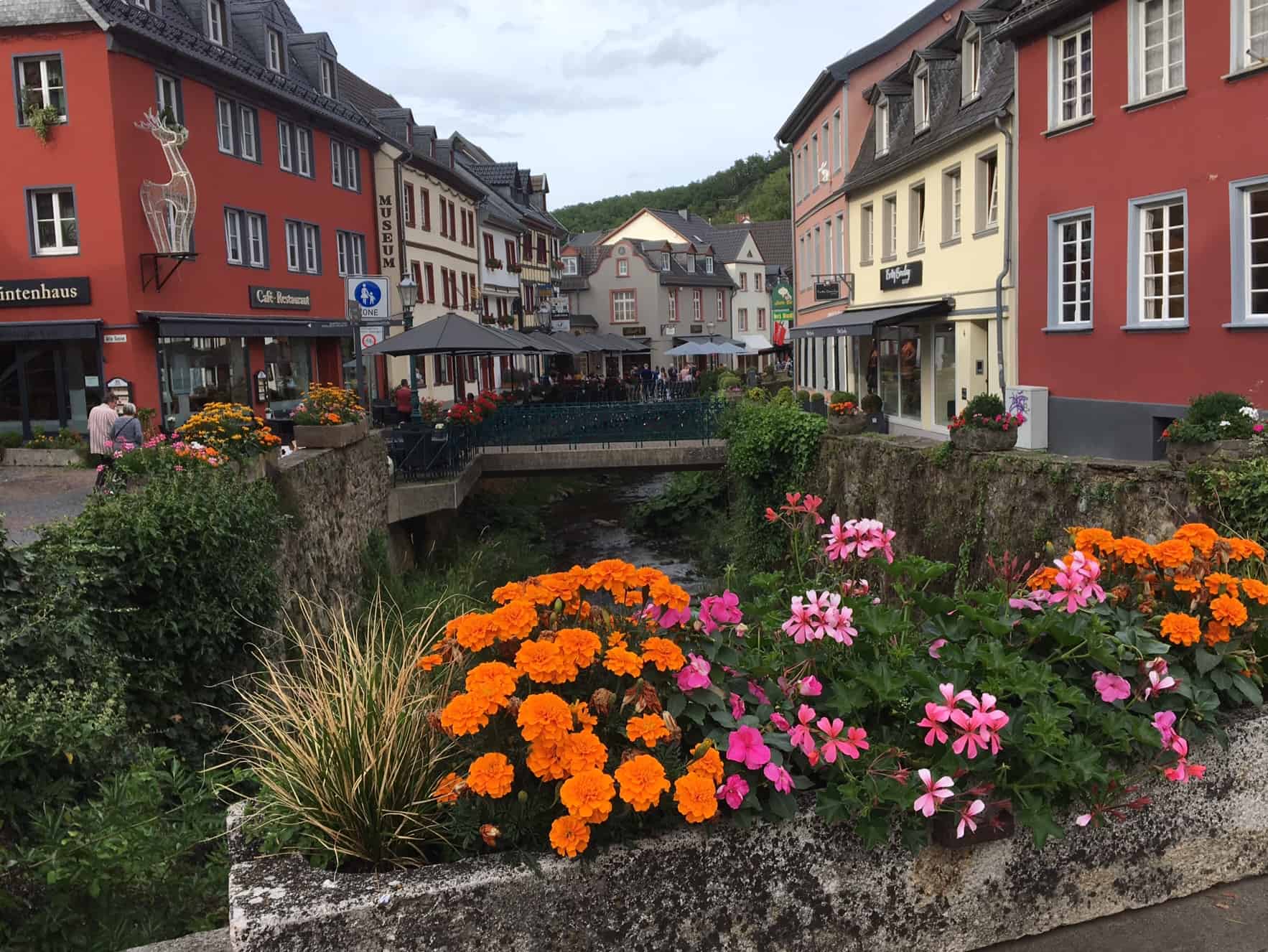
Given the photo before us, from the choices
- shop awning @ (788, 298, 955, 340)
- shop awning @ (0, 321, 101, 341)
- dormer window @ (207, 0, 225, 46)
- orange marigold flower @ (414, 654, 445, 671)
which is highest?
dormer window @ (207, 0, 225, 46)

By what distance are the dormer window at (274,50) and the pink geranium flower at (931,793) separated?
97.9ft

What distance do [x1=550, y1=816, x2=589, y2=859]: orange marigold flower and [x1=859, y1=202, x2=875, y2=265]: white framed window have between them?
27.6m

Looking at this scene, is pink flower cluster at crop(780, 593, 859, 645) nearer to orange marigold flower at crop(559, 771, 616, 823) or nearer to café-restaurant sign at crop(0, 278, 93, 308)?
orange marigold flower at crop(559, 771, 616, 823)

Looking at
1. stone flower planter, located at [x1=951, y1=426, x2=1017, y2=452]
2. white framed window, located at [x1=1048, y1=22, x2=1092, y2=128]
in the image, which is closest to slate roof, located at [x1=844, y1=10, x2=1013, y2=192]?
white framed window, located at [x1=1048, y1=22, x2=1092, y2=128]

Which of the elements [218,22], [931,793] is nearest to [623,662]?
[931,793]

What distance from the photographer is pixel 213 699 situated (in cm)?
826

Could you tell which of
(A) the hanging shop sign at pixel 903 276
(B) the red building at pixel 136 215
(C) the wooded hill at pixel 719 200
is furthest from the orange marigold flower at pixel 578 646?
(C) the wooded hill at pixel 719 200

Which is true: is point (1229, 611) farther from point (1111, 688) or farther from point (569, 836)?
point (569, 836)

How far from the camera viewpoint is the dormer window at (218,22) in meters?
26.3

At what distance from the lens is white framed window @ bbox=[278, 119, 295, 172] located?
94.7 ft

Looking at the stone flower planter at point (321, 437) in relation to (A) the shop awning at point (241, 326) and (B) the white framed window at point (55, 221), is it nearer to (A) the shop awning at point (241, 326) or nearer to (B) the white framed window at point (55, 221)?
(A) the shop awning at point (241, 326)

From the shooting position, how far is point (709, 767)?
9.84 ft

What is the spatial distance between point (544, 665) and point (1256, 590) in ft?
7.55

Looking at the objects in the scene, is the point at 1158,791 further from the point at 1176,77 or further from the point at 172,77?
the point at 172,77
